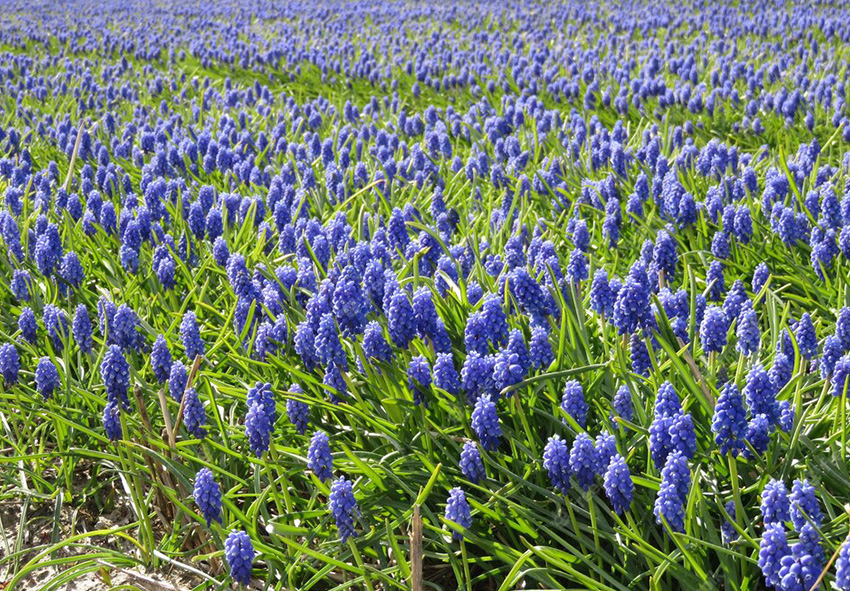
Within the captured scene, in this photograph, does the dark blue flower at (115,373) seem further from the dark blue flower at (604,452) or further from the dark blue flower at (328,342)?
the dark blue flower at (604,452)

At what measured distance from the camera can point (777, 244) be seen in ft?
15.6

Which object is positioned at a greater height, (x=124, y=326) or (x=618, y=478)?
(x=618, y=478)

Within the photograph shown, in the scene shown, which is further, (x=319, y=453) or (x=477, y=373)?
(x=477, y=373)

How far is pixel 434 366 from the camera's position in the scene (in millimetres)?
3123

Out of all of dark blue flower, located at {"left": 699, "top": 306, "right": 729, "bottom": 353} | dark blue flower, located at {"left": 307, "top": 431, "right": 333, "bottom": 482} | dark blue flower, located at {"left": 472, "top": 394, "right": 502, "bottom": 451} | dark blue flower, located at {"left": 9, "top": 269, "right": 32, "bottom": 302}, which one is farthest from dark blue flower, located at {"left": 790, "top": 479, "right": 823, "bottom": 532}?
dark blue flower, located at {"left": 9, "top": 269, "right": 32, "bottom": 302}

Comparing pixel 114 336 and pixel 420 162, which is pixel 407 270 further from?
pixel 420 162

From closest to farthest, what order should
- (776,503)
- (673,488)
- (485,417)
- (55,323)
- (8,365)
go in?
(776,503)
(673,488)
(485,417)
(8,365)
(55,323)

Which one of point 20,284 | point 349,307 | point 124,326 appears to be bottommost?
point 20,284

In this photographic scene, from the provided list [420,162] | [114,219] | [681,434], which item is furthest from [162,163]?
[681,434]

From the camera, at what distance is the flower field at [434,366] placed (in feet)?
8.91

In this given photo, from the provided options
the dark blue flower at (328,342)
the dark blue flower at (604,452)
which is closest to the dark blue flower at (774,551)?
the dark blue flower at (604,452)

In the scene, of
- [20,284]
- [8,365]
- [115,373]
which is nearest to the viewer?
[115,373]

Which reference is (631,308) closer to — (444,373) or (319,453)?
(444,373)

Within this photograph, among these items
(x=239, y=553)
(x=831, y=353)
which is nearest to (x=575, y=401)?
(x=831, y=353)
